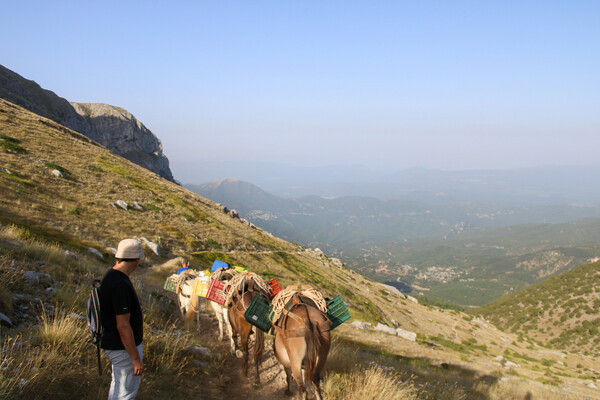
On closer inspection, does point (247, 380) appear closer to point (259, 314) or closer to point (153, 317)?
point (259, 314)

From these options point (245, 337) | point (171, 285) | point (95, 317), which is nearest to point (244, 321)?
point (245, 337)

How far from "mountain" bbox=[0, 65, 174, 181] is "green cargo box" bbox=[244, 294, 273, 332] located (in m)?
109

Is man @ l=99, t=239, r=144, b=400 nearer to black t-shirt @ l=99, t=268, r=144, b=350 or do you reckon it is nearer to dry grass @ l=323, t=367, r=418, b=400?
black t-shirt @ l=99, t=268, r=144, b=350

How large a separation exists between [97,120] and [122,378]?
14389 centimetres

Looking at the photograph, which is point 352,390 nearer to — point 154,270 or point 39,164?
point 154,270

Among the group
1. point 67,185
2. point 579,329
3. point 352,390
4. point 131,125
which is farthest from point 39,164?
point 131,125

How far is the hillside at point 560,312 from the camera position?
158 ft

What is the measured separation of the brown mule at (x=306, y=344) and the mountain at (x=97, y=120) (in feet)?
361

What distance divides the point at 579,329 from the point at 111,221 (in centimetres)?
6843

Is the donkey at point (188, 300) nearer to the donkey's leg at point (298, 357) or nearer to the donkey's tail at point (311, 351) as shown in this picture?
the donkey's leg at point (298, 357)

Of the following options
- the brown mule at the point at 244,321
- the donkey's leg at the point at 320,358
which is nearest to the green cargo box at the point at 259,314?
the brown mule at the point at 244,321

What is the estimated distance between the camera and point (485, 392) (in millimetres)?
12039

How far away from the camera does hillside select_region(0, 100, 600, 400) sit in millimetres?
5699

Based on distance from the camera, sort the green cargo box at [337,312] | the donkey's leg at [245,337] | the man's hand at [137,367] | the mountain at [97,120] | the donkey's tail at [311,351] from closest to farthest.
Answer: the man's hand at [137,367] < the donkey's tail at [311,351] < the green cargo box at [337,312] < the donkey's leg at [245,337] < the mountain at [97,120]
